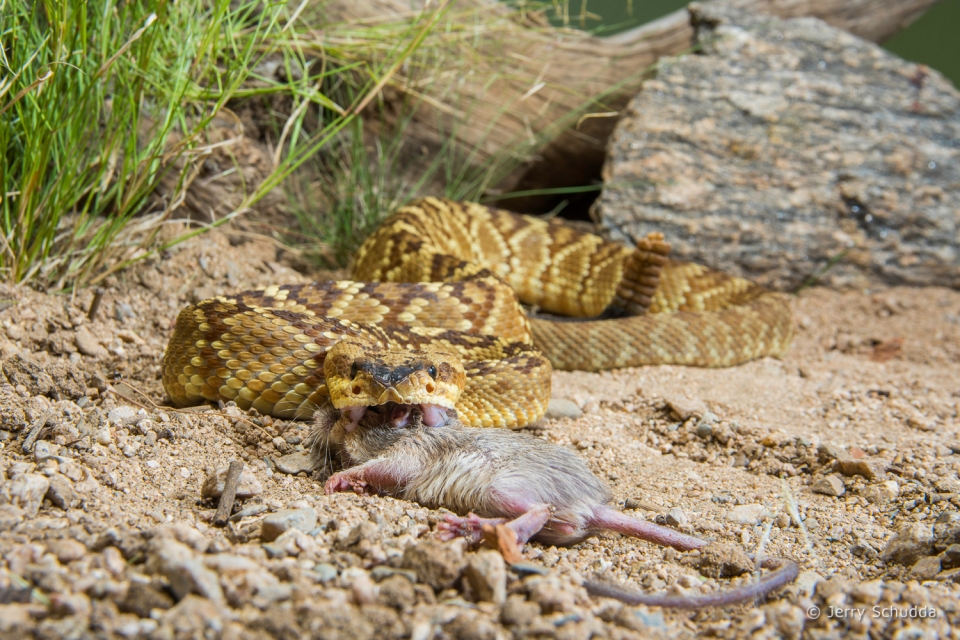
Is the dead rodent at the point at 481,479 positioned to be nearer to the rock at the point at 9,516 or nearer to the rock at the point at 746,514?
the rock at the point at 746,514

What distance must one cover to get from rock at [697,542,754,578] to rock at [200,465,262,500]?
1352 mm

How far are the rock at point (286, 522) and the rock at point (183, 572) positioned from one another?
0.32m

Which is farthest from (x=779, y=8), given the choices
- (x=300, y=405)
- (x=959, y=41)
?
(x=300, y=405)

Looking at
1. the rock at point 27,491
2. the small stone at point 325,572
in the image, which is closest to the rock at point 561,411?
the small stone at point 325,572

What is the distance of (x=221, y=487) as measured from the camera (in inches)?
94.4

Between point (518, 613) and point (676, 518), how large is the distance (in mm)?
959

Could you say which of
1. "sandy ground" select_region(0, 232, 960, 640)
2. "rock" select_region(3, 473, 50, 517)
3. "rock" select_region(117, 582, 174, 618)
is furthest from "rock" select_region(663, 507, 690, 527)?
"rock" select_region(3, 473, 50, 517)

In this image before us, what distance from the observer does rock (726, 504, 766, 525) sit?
8.66 feet

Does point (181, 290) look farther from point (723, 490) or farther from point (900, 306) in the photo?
point (900, 306)

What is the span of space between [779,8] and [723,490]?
5.44 meters

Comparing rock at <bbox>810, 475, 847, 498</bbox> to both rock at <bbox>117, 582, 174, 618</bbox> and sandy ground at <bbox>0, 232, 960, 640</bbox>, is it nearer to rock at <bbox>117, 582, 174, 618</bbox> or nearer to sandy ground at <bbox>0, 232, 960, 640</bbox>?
sandy ground at <bbox>0, 232, 960, 640</bbox>

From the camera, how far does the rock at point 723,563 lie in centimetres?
223

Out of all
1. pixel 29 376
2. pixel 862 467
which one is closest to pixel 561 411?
pixel 862 467
